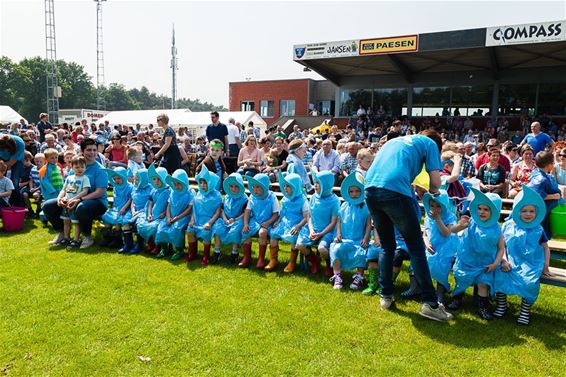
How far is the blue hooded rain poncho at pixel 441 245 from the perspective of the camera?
4.25 metres

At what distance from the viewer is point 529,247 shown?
395cm

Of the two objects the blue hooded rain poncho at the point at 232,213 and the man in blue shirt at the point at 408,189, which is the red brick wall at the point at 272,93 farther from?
the man in blue shirt at the point at 408,189

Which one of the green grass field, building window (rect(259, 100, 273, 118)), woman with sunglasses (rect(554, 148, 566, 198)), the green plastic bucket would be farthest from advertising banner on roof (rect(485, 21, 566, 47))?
building window (rect(259, 100, 273, 118))

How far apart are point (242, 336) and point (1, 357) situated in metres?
1.93

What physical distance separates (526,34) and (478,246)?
1627 cm

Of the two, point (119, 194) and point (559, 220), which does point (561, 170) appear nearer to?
point (559, 220)

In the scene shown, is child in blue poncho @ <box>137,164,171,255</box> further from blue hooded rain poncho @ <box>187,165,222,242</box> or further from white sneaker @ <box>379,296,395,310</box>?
white sneaker @ <box>379,296,395,310</box>

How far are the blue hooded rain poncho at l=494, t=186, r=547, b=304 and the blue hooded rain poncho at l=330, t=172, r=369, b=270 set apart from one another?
1.40 metres

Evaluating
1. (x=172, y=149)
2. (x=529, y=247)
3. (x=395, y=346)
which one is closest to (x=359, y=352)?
(x=395, y=346)

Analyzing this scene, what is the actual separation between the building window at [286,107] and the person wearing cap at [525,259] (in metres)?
32.2

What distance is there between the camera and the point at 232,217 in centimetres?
580

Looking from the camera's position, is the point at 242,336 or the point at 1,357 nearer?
the point at 1,357

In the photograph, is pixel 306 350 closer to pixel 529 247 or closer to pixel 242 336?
pixel 242 336

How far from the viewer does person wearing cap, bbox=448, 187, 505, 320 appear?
13.1ft
